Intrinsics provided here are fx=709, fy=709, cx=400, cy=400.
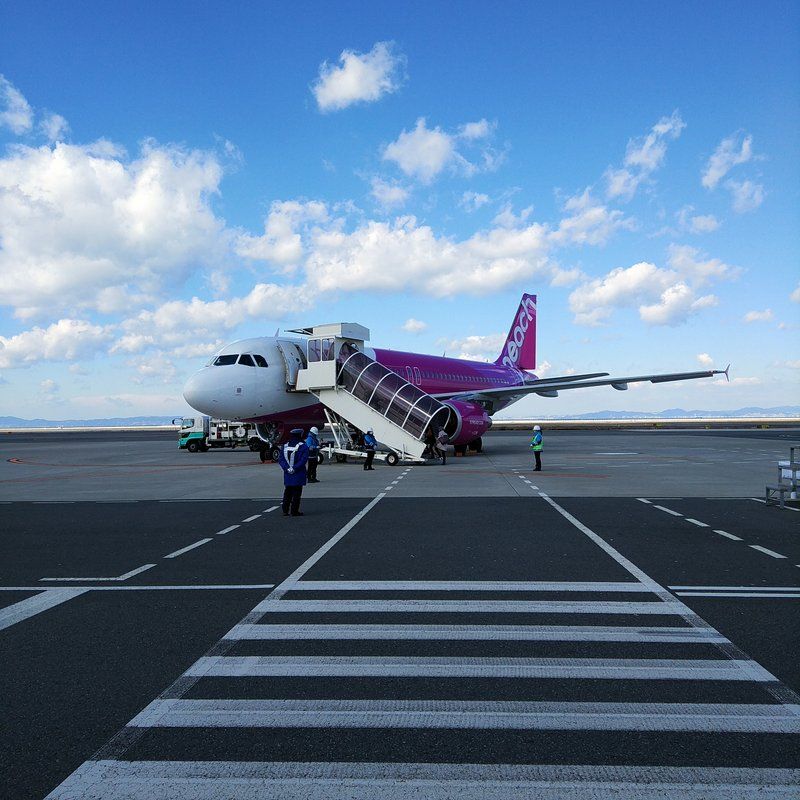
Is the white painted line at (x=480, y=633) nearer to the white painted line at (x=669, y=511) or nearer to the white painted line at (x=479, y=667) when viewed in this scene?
the white painted line at (x=479, y=667)

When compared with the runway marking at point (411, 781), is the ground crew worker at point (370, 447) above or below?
above

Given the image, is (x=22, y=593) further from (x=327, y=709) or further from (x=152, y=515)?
(x=152, y=515)

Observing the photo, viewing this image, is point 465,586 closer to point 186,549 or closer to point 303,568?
point 303,568

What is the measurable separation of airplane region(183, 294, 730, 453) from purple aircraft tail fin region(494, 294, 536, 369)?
39.1 feet

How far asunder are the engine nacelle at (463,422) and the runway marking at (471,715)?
25.3m

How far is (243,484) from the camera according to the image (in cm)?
2017

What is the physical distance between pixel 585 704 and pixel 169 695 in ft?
8.88

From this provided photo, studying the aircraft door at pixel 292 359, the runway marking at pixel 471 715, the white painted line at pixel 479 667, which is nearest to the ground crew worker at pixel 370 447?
the aircraft door at pixel 292 359

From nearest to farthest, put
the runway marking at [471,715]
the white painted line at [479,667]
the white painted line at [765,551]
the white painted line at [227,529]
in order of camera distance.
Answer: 1. the runway marking at [471,715]
2. the white painted line at [479,667]
3. the white painted line at [765,551]
4. the white painted line at [227,529]

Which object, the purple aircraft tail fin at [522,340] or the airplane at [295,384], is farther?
Result: the purple aircraft tail fin at [522,340]

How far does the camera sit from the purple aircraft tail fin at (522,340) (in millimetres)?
49438

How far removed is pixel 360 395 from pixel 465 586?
65.1 ft

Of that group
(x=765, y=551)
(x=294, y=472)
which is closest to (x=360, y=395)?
(x=294, y=472)

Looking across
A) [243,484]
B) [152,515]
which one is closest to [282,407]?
[243,484]
